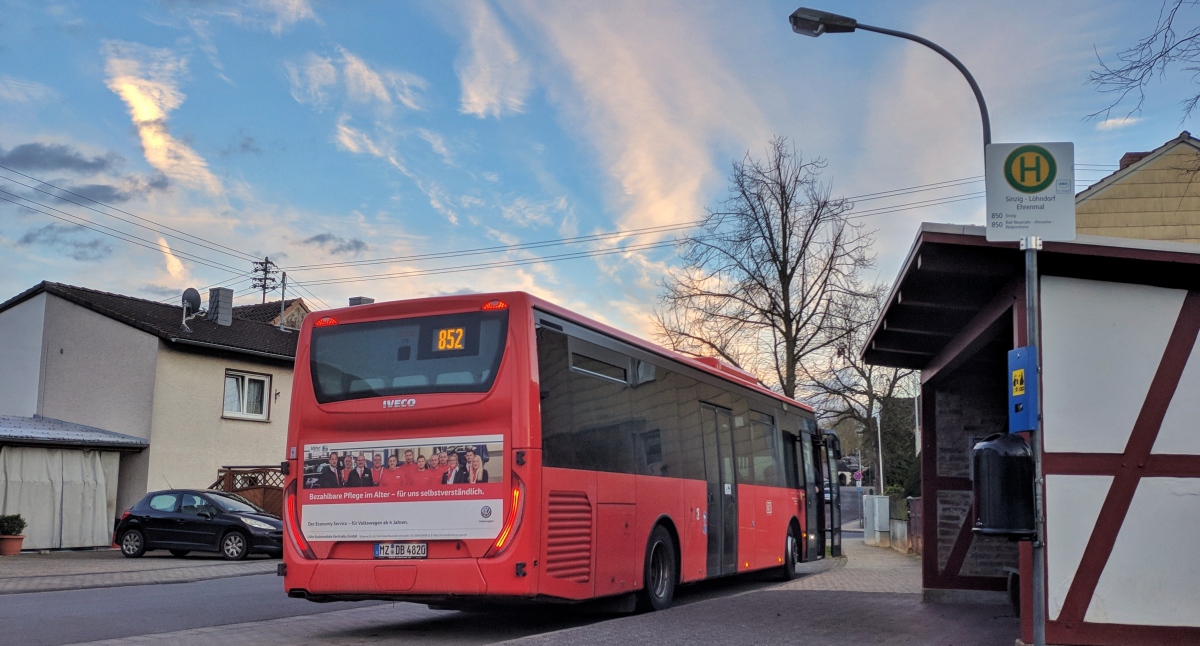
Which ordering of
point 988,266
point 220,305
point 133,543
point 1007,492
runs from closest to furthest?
point 1007,492 < point 988,266 < point 133,543 < point 220,305

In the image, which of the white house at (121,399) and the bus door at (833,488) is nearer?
the bus door at (833,488)

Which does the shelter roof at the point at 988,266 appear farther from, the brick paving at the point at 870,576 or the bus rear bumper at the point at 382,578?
the brick paving at the point at 870,576

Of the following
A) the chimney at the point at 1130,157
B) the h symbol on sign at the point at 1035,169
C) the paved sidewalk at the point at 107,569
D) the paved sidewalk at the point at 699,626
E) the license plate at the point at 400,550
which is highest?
the chimney at the point at 1130,157

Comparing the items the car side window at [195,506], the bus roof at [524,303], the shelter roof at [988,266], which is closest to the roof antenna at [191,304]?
the car side window at [195,506]

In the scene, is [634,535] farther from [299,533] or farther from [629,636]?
[299,533]

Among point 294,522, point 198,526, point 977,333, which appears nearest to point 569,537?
point 294,522

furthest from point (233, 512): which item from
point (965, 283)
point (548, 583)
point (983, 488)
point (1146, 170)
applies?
point (1146, 170)

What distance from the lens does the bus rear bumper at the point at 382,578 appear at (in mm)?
9836

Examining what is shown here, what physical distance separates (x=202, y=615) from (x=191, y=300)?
23542 millimetres

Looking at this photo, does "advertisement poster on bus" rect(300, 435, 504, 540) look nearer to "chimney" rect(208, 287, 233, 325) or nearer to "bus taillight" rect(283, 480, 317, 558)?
"bus taillight" rect(283, 480, 317, 558)

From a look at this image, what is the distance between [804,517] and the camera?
20.9 m

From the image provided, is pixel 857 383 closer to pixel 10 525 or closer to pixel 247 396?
pixel 247 396

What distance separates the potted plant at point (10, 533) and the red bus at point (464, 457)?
54.8 ft

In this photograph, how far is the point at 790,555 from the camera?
64.4 feet
